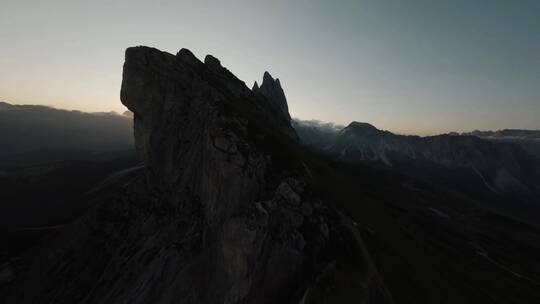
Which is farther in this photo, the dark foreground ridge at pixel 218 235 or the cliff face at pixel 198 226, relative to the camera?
the dark foreground ridge at pixel 218 235

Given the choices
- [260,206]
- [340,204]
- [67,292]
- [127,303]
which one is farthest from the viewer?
[67,292]

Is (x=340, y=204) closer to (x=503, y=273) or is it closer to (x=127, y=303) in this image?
(x=127, y=303)

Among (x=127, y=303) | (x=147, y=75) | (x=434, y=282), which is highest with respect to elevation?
(x=147, y=75)

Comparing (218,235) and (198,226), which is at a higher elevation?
(218,235)

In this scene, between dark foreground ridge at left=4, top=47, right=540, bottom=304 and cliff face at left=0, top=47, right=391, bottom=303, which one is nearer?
cliff face at left=0, top=47, right=391, bottom=303

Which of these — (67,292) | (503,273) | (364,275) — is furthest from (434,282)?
(67,292)

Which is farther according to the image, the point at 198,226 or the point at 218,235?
the point at 198,226

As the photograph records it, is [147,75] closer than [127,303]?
No

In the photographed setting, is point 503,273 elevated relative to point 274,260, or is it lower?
lower
